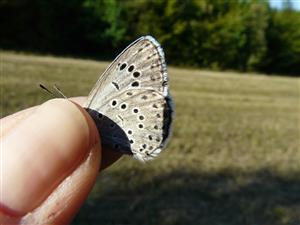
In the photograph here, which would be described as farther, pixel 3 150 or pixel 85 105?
pixel 85 105

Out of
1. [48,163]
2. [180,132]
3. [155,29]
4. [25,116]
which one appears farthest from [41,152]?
[155,29]

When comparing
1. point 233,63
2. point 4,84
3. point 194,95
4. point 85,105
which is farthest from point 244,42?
point 85,105

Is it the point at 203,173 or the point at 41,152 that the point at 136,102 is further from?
the point at 203,173

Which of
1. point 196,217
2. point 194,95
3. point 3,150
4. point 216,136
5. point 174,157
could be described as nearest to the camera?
point 3,150

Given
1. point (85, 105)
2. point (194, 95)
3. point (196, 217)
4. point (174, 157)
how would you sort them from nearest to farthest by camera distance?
point (85, 105) < point (196, 217) < point (174, 157) < point (194, 95)

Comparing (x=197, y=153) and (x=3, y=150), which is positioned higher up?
(x=3, y=150)

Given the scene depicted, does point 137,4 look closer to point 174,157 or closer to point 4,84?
point 4,84

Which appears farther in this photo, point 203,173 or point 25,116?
point 203,173
